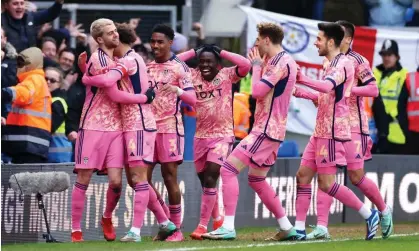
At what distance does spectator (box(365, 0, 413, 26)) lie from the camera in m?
20.9

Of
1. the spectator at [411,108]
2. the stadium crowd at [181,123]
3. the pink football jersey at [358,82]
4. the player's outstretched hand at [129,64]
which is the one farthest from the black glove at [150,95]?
the spectator at [411,108]

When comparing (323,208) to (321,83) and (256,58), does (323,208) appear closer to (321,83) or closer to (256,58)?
(321,83)

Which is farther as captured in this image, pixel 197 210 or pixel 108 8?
pixel 108 8

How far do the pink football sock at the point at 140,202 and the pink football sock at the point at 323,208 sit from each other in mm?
1811

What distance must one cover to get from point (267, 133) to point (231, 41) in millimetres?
7478

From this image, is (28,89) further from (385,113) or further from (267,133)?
(385,113)

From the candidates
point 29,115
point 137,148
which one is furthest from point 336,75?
point 29,115

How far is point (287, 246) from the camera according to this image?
1237cm

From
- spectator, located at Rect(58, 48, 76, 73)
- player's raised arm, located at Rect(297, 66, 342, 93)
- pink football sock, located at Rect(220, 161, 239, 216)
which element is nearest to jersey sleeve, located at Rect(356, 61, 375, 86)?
player's raised arm, located at Rect(297, 66, 342, 93)

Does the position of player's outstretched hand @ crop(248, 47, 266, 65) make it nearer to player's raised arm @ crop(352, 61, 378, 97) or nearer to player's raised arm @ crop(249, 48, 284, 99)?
player's raised arm @ crop(249, 48, 284, 99)

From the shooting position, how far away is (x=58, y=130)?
16.0 m

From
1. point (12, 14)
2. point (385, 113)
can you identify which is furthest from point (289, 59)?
point (385, 113)

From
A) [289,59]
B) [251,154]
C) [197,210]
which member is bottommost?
[197,210]

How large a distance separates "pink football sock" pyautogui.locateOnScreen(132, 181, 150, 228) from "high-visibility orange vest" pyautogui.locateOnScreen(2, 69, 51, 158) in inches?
91.1
